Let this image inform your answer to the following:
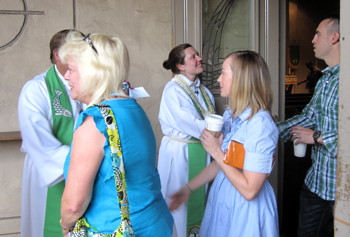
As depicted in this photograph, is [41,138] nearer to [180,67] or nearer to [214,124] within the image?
[214,124]

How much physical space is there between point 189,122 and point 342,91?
2.06m

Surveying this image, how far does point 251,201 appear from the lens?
1838mm

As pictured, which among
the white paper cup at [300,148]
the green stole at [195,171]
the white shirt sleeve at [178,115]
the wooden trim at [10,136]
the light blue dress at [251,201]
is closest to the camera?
the light blue dress at [251,201]

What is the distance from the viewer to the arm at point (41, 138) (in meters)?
2.15

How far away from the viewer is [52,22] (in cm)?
336

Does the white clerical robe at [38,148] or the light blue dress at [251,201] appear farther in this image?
the white clerical robe at [38,148]

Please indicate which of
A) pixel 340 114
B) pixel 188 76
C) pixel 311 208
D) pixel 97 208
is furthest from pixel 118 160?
pixel 188 76

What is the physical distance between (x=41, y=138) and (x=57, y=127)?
6.1 inches

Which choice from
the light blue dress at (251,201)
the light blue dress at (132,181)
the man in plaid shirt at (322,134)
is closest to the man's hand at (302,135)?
the man in plaid shirt at (322,134)

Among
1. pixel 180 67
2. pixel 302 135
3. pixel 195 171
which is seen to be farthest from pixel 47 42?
pixel 302 135

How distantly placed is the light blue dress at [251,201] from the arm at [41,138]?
868mm

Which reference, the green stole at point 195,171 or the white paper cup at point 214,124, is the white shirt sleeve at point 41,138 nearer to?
the white paper cup at point 214,124

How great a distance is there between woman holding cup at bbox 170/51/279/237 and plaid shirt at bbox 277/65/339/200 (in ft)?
2.07

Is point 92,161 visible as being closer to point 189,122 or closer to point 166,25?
point 189,122
